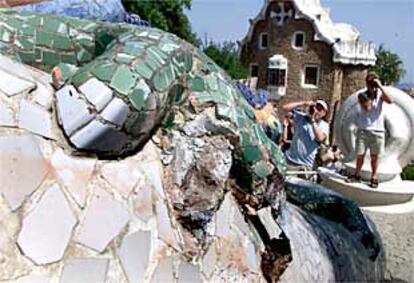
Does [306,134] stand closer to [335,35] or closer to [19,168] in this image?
[19,168]

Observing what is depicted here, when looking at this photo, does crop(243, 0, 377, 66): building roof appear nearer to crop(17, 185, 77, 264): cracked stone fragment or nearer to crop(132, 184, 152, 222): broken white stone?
crop(132, 184, 152, 222): broken white stone

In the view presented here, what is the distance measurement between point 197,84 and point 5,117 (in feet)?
1.66

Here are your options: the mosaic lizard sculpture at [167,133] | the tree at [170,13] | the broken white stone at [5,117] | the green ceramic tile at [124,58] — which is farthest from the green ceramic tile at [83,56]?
the tree at [170,13]

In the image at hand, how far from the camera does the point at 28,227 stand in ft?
4.37

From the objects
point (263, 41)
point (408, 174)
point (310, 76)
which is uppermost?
point (263, 41)

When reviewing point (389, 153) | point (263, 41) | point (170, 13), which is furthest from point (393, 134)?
point (263, 41)

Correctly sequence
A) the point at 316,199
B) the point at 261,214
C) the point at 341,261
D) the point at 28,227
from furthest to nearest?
the point at 316,199
the point at 341,261
the point at 261,214
the point at 28,227

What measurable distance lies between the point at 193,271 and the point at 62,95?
1.66 feet

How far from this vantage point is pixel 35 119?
1.40 meters

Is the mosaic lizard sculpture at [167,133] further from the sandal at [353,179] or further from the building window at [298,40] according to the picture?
the building window at [298,40]

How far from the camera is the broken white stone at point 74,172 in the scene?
4.58 feet

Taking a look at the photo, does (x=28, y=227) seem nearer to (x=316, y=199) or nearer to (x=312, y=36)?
(x=316, y=199)

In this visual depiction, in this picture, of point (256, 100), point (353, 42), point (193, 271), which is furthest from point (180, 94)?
point (353, 42)

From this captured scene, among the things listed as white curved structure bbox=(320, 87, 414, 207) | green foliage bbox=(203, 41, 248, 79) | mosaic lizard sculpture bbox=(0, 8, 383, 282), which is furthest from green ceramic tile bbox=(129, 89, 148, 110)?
green foliage bbox=(203, 41, 248, 79)
